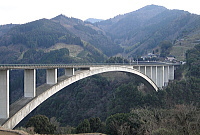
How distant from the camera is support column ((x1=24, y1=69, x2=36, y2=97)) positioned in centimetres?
2342

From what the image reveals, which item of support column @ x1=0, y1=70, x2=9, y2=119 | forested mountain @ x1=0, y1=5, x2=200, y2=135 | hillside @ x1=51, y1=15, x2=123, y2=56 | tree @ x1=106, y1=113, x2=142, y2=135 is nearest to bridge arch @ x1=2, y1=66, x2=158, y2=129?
support column @ x1=0, y1=70, x2=9, y2=119

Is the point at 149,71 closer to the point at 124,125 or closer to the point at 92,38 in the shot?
the point at 124,125

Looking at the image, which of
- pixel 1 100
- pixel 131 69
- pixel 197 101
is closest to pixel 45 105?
pixel 131 69

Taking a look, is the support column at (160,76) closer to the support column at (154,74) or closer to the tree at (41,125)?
the support column at (154,74)

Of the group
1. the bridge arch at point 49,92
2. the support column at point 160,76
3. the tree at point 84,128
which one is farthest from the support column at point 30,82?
the support column at point 160,76

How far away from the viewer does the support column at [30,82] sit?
76.8 feet

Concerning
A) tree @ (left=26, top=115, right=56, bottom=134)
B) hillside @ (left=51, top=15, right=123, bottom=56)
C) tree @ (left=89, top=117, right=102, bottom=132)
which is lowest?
tree @ (left=89, top=117, right=102, bottom=132)

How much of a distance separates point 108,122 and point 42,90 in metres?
7.77

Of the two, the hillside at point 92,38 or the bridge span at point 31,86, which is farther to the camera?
the hillside at point 92,38

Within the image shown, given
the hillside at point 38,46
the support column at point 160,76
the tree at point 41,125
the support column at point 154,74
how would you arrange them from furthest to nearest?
the hillside at point 38,46, the support column at point 160,76, the support column at point 154,74, the tree at point 41,125

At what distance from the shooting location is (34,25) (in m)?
136

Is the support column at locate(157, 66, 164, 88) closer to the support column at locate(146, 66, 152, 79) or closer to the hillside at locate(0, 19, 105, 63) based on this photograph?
the support column at locate(146, 66, 152, 79)

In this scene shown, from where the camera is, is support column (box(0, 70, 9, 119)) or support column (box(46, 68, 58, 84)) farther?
support column (box(46, 68, 58, 84))

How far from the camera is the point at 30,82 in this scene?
23.4 meters
